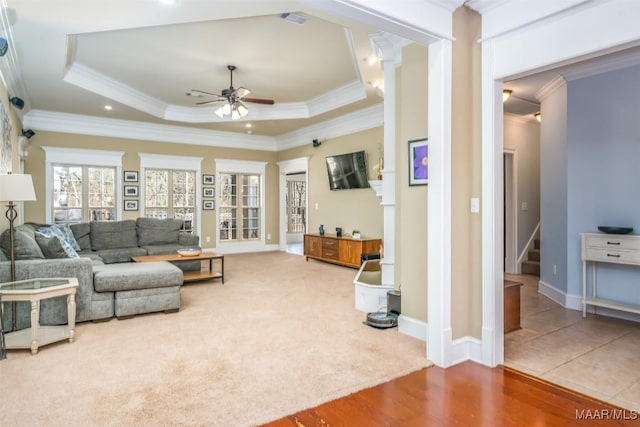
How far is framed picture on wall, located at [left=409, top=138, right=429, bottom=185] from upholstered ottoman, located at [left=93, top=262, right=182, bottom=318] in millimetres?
2727

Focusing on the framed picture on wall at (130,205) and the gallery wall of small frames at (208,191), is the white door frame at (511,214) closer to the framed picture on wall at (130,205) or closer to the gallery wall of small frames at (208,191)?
the gallery wall of small frames at (208,191)

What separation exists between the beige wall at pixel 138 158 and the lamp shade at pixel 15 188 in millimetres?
4481

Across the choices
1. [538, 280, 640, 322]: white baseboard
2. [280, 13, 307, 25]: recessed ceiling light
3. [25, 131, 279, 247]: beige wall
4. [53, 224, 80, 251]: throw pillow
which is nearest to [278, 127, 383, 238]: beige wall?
[25, 131, 279, 247]: beige wall

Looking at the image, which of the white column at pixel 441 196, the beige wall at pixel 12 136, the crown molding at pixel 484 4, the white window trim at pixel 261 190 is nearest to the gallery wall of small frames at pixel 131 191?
the beige wall at pixel 12 136

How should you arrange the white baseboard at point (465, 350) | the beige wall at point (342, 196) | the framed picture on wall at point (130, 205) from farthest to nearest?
the framed picture on wall at point (130, 205) < the beige wall at point (342, 196) < the white baseboard at point (465, 350)

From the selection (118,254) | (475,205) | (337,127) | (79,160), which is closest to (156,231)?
(118,254)

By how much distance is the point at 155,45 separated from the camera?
4.66 metres

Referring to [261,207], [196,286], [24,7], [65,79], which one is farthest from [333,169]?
[24,7]

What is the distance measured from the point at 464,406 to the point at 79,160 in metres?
7.94

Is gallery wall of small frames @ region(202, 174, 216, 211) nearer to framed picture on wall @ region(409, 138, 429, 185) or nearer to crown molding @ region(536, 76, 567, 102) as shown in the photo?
framed picture on wall @ region(409, 138, 429, 185)

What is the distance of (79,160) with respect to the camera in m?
7.36

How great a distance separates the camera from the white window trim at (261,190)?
8.95 metres

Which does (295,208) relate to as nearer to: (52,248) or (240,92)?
(240,92)

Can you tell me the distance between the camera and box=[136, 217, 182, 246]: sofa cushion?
6875 mm
